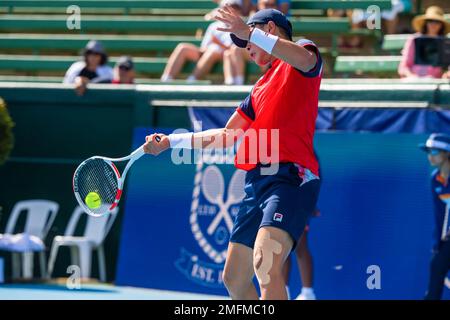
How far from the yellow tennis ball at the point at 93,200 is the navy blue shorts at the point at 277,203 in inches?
34.6

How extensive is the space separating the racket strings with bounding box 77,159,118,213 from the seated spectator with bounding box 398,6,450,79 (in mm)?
4679

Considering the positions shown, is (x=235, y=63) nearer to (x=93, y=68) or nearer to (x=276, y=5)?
(x=276, y=5)

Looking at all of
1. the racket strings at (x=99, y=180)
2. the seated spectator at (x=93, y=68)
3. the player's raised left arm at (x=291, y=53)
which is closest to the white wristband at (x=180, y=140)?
the racket strings at (x=99, y=180)

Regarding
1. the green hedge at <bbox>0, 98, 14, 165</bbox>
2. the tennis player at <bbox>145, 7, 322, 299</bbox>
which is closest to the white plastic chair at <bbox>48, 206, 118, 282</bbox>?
the green hedge at <bbox>0, 98, 14, 165</bbox>

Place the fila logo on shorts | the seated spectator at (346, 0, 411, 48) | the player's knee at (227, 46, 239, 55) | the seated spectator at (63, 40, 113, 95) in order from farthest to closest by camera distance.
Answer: the seated spectator at (346, 0, 411, 48), the seated spectator at (63, 40, 113, 95), the player's knee at (227, 46, 239, 55), the fila logo on shorts

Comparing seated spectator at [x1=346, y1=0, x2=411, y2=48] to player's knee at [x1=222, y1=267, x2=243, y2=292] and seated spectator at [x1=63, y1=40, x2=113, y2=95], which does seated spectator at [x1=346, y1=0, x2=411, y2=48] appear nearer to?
seated spectator at [x1=63, y1=40, x2=113, y2=95]

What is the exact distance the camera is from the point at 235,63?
1146 cm

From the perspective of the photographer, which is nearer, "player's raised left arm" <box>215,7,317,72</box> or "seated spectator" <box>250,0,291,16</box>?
"player's raised left arm" <box>215,7,317,72</box>

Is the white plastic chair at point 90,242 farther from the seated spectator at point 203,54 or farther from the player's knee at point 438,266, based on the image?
the player's knee at point 438,266

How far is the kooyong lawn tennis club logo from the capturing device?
10008 mm

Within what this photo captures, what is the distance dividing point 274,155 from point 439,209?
2996 millimetres

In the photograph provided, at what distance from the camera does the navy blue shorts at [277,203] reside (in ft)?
19.5

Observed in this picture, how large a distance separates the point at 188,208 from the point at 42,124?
228 cm

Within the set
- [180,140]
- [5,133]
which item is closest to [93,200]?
[180,140]
